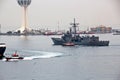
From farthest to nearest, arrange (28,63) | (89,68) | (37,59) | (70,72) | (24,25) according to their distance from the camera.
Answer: (24,25)
(37,59)
(28,63)
(89,68)
(70,72)

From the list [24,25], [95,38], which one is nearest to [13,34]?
[24,25]

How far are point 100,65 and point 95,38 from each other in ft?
131

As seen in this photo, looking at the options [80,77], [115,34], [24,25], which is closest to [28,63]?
[80,77]

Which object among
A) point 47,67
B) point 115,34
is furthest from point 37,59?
point 115,34

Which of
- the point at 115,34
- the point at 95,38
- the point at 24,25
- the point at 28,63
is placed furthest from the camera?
the point at 115,34

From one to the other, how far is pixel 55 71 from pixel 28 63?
665 centimetres

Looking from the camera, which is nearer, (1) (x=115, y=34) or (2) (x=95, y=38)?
(2) (x=95, y=38)

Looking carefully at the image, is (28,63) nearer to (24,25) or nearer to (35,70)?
(35,70)

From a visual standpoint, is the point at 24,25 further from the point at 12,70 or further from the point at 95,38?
the point at 12,70

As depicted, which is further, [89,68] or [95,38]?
[95,38]

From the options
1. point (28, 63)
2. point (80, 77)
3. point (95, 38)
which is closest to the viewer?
point (80, 77)

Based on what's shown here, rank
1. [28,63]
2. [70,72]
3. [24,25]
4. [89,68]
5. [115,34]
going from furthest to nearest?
[115,34], [24,25], [28,63], [89,68], [70,72]

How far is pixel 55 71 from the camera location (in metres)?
35.9

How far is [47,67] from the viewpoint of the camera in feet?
128
